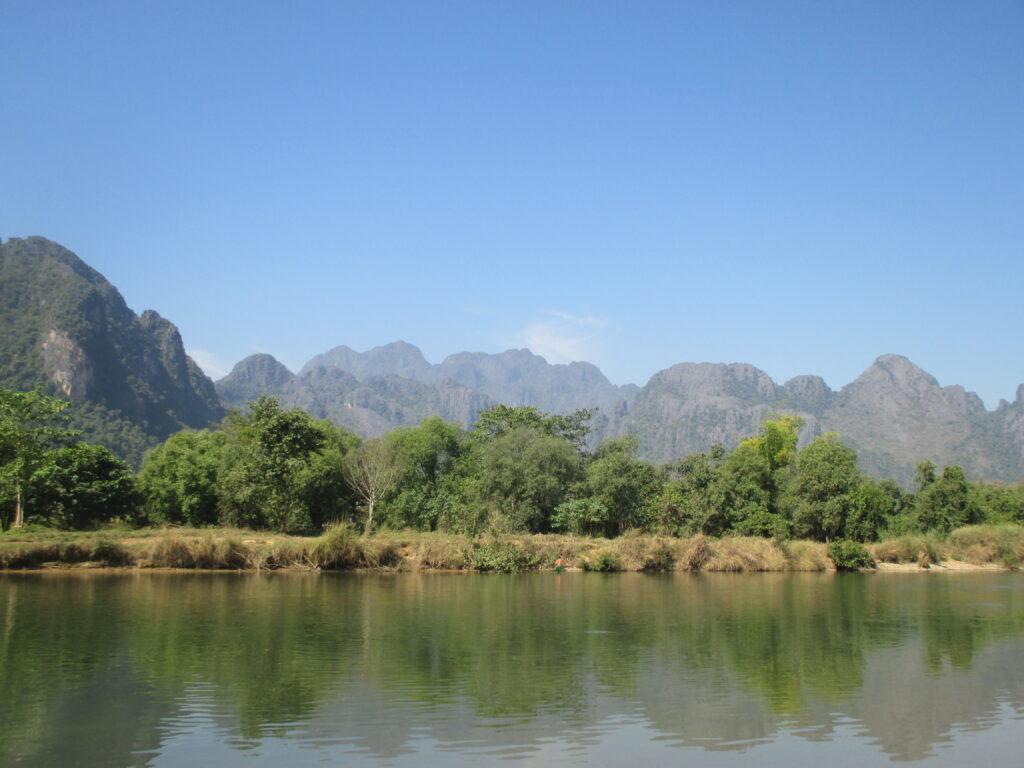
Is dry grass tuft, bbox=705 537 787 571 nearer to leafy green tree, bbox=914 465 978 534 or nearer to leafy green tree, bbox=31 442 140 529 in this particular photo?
leafy green tree, bbox=914 465 978 534

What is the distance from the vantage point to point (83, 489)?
46375 millimetres

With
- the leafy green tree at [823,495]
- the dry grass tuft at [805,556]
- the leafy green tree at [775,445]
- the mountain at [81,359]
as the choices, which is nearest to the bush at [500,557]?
the dry grass tuft at [805,556]

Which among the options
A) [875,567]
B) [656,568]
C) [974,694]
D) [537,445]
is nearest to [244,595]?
[974,694]

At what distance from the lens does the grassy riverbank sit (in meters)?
36.2

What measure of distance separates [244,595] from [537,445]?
3034 cm

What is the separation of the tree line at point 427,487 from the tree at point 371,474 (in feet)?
0.54

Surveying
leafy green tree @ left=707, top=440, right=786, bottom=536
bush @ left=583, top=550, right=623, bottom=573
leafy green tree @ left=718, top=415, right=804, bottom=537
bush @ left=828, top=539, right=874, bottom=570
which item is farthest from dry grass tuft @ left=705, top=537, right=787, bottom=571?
leafy green tree @ left=707, top=440, right=786, bottom=536

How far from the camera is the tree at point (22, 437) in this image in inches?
1634

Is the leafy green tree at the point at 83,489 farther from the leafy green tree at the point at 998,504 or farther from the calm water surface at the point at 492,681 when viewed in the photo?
the leafy green tree at the point at 998,504

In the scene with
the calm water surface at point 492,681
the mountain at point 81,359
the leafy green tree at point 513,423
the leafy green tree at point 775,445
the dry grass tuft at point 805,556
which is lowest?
the dry grass tuft at point 805,556

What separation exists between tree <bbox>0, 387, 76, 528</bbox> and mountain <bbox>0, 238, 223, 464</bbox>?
9880 centimetres

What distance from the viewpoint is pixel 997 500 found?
66250mm

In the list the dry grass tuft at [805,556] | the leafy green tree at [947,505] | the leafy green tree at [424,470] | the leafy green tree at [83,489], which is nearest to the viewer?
the leafy green tree at [83,489]

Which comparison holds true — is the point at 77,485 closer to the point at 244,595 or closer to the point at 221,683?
the point at 244,595
